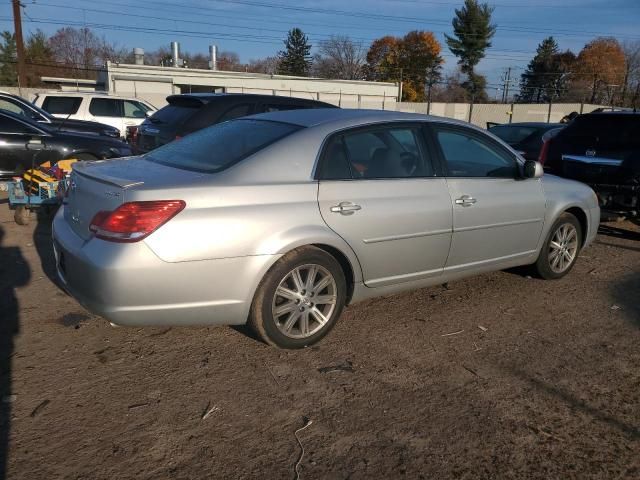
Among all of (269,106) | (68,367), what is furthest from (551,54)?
(68,367)

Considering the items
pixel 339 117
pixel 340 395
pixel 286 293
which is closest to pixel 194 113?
pixel 339 117

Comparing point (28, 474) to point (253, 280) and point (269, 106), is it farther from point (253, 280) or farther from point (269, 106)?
point (269, 106)

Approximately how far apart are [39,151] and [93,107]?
791 centimetres

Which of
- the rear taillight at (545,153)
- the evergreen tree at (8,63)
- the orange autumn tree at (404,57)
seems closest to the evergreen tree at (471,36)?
the orange autumn tree at (404,57)

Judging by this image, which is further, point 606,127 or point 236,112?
point 236,112

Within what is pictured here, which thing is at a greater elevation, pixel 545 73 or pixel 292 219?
pixel 545 73

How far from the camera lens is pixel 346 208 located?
3.75m

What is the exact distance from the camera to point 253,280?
11.2 feet

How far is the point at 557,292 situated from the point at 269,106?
4.63 meters

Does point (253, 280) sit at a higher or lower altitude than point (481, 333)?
higher

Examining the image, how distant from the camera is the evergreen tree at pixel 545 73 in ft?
212

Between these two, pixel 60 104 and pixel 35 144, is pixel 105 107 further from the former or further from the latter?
pixel 35 144

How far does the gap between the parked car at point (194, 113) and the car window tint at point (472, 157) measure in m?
3.49

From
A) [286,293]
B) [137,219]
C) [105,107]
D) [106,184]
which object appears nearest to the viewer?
[137,219]
